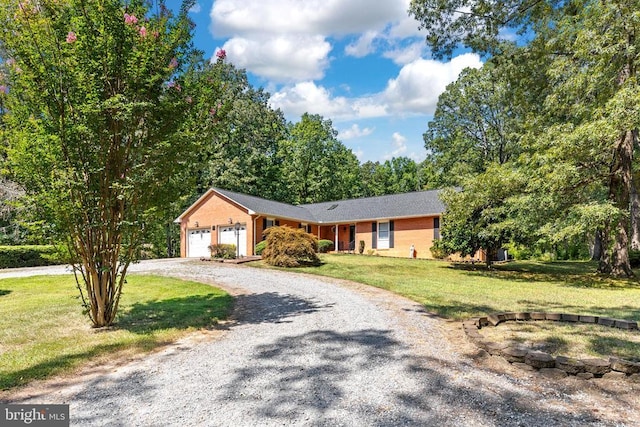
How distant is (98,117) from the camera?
616 cm

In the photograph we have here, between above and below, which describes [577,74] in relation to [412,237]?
above

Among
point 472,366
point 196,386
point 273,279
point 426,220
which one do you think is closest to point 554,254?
point 426,220

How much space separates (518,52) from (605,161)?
599cm

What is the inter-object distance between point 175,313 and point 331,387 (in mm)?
5223

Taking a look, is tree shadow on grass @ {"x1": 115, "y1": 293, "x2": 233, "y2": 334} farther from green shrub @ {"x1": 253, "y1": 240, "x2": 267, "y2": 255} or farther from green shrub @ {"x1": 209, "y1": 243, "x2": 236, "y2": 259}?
green shrub @ {"x1": 253, "y1": 240, "x2": 267, "y2": 255}

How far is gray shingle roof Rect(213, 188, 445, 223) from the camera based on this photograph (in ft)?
77.6

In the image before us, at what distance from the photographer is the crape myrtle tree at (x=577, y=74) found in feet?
33.4

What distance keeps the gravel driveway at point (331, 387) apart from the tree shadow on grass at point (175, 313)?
1279 millimetres

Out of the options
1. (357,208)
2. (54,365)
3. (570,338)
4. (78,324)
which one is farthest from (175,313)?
(357,208)

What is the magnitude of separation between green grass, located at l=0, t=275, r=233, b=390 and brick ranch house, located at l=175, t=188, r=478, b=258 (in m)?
11.5

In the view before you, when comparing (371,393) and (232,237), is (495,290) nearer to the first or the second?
(371,393)

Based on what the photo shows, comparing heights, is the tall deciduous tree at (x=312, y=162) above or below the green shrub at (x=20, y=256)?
above

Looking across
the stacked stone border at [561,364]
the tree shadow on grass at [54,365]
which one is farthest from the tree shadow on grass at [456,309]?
the tree shadow on grass at [54,365]

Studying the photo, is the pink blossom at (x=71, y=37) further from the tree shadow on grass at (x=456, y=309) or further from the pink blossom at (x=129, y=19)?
the tree shadow on grass at (x=456, y=309)
